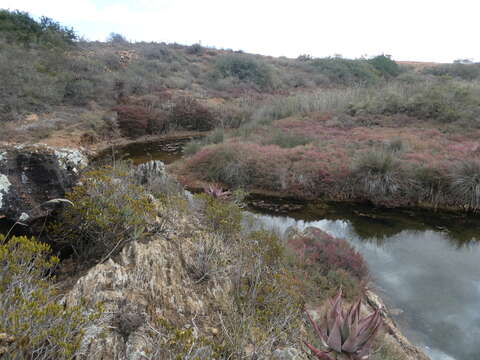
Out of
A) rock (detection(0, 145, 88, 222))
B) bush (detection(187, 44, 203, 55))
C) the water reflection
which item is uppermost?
bush (detection(187, 44, 203, 55))

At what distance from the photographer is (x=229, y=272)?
125 inches

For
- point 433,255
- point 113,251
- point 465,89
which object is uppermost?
point 465,89

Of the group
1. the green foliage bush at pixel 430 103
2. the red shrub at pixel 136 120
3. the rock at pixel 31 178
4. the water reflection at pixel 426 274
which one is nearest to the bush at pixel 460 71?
the green foliage bush at pixel 430 103

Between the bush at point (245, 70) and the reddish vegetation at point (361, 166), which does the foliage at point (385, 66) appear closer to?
the bush at point (245, 70)

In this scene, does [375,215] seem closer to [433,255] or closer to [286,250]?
[433,255]

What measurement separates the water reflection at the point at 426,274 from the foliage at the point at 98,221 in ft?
13.2

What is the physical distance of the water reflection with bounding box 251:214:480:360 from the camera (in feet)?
13.2

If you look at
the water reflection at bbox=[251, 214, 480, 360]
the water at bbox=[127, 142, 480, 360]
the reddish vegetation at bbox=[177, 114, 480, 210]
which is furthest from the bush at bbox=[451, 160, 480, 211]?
the water reflection at bbox=[251, 214, 480, 360]

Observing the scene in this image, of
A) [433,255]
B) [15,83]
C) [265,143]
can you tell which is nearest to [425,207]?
[433,255]

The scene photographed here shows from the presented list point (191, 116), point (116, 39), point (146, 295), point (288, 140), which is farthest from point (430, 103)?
point (116, 39)

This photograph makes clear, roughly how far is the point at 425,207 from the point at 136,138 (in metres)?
13.9

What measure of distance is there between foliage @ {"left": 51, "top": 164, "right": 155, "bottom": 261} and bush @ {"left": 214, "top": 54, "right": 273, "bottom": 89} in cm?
2813

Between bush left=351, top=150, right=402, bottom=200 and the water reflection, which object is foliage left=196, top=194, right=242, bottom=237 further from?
bush left=351, top=150, right=402, bottom=200

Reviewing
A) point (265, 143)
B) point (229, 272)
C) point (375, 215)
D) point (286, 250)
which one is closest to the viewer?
point (229, 272)
